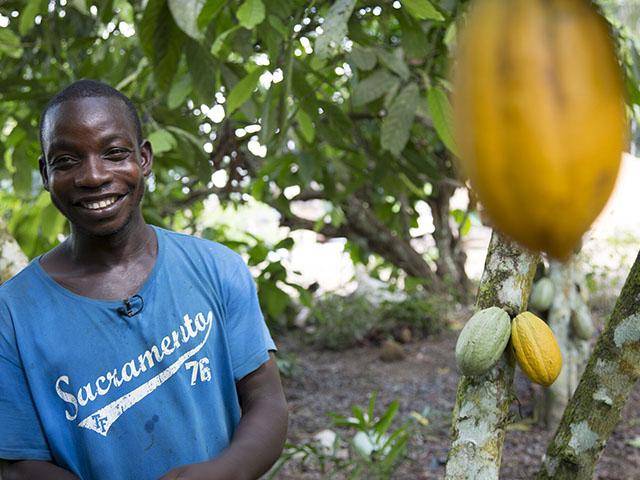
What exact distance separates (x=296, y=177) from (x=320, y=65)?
2.53 feet

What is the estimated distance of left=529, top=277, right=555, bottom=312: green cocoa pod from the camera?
2963mm

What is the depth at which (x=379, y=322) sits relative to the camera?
16.0ft

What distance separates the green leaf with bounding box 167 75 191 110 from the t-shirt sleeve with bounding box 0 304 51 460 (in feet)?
2.88

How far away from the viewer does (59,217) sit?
235 cm

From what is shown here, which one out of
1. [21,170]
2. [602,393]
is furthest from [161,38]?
[21,170]

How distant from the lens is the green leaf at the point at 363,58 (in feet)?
6.35

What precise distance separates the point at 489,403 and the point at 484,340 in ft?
0.42

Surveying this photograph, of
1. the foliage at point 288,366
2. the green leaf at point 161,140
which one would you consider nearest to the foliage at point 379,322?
Answer: the foliage at point 288,366

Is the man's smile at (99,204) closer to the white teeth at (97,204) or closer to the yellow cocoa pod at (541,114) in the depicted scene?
the white teeth at (97,204)

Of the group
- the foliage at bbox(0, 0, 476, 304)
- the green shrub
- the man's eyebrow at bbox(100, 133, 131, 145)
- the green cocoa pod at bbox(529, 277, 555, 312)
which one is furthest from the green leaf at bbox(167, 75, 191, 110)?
the green shrub

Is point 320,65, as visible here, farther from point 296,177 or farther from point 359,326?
point 359,326

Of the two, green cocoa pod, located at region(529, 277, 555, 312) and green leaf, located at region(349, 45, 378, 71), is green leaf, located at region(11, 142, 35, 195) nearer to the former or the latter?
green leaf, located at region(349, 45, 378, 71)

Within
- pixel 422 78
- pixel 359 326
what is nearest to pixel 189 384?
pixel 422 78

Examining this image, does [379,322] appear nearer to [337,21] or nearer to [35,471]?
[35,471]
